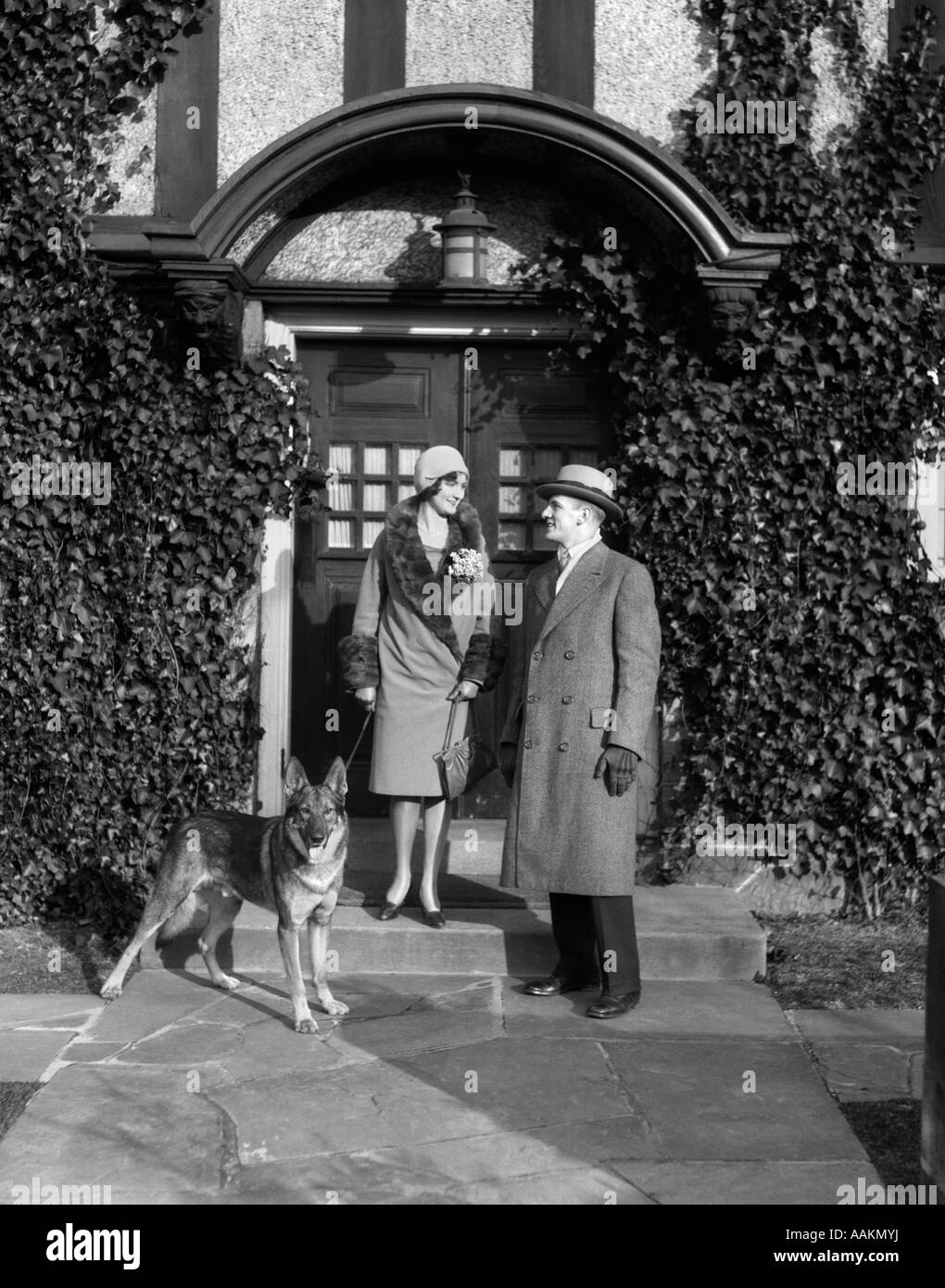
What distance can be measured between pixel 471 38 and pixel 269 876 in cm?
417

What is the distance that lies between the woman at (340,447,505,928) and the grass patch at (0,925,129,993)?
4.65 ft

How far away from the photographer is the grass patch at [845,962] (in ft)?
20.7

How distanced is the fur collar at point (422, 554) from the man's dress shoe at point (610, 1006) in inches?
59.5

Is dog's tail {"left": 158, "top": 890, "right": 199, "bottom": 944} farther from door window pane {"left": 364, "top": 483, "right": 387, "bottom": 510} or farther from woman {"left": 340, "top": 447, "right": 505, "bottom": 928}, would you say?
door window pane {"left": 364, "top": 483, "right": 387, "bottom": 510}

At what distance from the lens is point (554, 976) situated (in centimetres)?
610

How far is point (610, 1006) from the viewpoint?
19.0 feet

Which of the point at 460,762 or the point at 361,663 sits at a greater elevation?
the point at 361,663

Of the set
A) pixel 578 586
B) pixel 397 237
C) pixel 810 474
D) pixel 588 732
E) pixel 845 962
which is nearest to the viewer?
pixel 588 732

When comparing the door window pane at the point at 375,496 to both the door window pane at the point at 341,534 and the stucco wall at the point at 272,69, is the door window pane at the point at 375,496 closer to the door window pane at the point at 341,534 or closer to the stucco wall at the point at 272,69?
the door window pane at the point at 341,534

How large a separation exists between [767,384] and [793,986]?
110 inches

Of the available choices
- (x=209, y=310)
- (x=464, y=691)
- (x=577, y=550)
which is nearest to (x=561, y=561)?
(x=577, y=550)

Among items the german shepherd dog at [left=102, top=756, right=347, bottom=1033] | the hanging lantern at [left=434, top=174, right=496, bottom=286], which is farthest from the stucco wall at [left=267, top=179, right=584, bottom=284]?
the german shepherd dog at [left=102, top=756, right=347, bottom=1033]

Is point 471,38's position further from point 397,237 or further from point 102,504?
point 102,504
